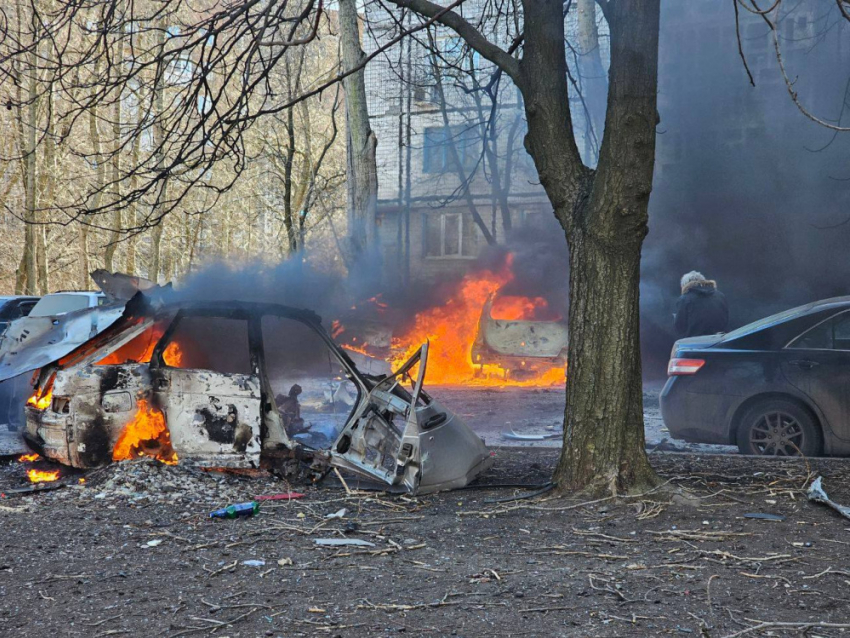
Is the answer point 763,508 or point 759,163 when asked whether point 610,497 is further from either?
point 759,163

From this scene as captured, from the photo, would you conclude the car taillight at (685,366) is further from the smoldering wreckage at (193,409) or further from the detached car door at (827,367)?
the smoldering wreckage at (193,409)

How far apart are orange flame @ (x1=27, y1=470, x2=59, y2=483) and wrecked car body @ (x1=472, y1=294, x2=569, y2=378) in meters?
9.88

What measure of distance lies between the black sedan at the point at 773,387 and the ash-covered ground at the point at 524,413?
967 mm

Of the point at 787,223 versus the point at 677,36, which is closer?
the point at 787,223

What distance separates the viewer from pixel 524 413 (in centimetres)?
1184

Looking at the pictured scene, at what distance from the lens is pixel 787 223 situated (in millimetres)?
19188

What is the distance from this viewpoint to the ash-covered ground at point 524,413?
373 inches

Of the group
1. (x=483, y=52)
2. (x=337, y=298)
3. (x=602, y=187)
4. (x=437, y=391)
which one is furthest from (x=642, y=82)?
(x=337, y=298)

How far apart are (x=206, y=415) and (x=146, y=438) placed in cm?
57

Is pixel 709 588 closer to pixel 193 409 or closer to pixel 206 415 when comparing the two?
pixel 206 415

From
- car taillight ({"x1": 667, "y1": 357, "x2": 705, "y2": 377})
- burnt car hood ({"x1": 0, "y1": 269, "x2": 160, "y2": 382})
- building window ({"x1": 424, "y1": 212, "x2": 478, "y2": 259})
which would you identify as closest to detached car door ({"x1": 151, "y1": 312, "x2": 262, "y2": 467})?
burnt car hood ({"x1": 0, "y1": 269, "x2": 160, "y2": 382})

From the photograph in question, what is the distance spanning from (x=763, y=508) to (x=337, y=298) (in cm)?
1206

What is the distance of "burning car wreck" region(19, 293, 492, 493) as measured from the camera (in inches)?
248

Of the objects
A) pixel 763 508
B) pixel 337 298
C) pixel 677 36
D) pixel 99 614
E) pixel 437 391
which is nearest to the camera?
pixel 99 614
